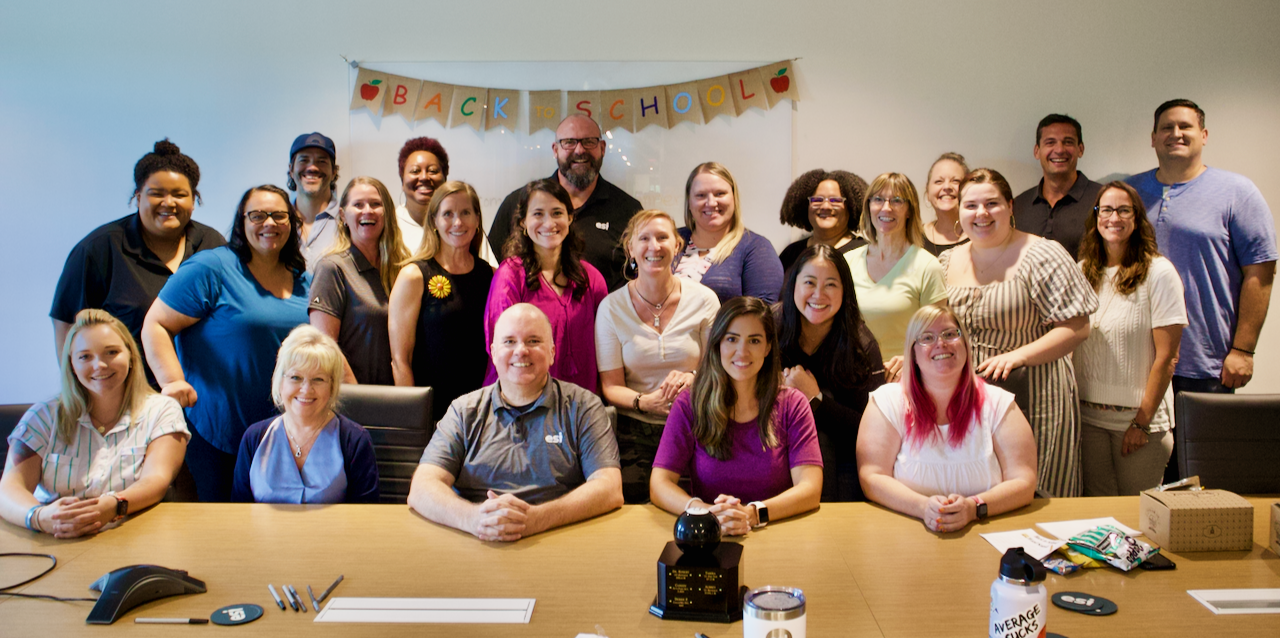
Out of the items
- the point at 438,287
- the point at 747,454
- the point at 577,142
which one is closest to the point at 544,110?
the point at 577,142

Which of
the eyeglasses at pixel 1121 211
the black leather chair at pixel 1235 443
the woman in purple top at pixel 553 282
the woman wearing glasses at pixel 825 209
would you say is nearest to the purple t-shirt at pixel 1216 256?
the eyeglasses at pixel 1121 211

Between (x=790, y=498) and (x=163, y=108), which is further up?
(x=163, y=108)

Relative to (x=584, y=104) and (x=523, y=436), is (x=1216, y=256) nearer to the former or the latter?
(x=584, y=104)

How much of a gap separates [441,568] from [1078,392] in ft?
8.34

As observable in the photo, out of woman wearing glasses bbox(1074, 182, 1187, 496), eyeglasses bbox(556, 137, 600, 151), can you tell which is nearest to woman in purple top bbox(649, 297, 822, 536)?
woman wearing glasses bbox(1074, 182, 1187, 496)

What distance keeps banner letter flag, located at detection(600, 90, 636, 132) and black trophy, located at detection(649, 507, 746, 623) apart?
3127 millimetres

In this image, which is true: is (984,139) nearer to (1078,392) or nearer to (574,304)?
(1078,392)

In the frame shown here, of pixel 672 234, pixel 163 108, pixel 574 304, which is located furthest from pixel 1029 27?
pixel 163 108

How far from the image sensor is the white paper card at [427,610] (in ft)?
5.30

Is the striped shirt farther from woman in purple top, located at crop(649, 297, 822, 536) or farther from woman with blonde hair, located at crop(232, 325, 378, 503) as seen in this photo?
woman in purple top, located at crop(649, 297, 822, 536)

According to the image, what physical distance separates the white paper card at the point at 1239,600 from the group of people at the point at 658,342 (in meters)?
0.52

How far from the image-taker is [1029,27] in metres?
4.37

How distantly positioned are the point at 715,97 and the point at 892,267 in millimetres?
1650

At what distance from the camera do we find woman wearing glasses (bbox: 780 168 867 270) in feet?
12.4
